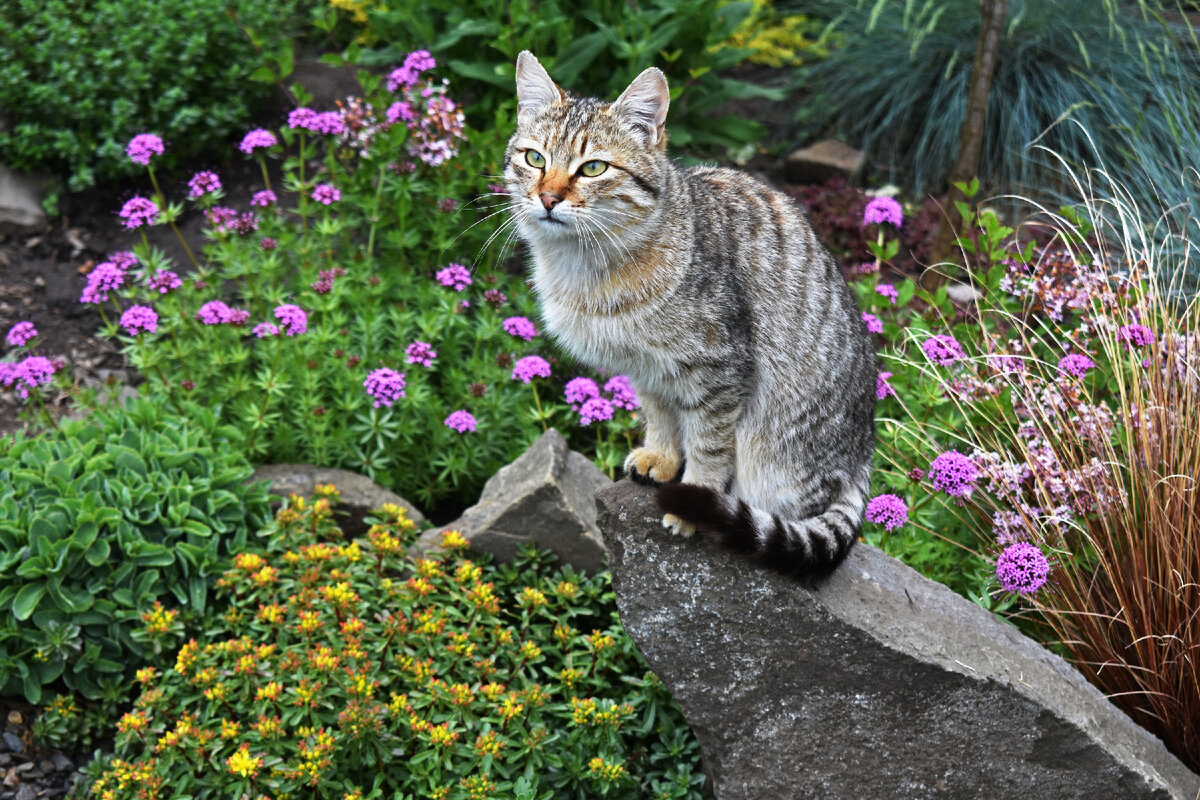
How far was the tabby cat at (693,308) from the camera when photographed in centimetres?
342

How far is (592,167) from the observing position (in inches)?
135

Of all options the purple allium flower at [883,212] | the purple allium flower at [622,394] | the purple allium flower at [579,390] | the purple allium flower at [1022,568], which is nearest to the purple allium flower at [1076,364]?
the purple allium flower at [1022,568]

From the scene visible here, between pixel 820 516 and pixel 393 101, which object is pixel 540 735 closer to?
pixel 820 516

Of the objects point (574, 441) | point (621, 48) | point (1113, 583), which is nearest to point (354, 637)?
point (574, 441)

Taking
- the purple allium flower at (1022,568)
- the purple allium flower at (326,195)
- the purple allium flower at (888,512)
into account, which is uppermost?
the purple allium flower at (1022,568)

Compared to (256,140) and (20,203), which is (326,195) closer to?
(256,140)

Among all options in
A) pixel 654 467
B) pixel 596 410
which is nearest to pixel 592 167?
pixel 654 467

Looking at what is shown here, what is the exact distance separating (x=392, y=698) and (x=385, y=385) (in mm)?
1654

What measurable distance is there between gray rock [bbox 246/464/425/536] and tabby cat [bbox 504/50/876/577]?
6.17 ft

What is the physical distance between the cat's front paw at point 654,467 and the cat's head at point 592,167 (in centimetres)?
77

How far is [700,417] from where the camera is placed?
3.47 meters

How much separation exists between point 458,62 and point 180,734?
15.4 ft

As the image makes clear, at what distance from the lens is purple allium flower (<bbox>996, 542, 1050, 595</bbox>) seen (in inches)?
143

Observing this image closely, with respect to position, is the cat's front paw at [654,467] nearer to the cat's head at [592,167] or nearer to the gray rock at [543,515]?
the cat's head at [592,167]
